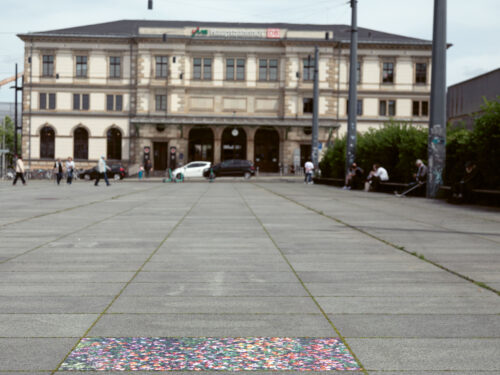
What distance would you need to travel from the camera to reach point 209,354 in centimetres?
375

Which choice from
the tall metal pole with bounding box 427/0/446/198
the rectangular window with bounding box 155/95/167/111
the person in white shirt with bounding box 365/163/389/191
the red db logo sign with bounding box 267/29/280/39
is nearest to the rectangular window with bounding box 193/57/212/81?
the rectangular window with bounding box 155/95/167/111

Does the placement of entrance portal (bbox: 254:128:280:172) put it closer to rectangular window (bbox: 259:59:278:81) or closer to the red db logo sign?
rectangular window (bbox: 259:59:278:81)

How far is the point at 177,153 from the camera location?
63656mm

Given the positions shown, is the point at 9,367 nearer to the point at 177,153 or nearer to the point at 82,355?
the point at 82,355

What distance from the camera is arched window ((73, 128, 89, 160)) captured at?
212 feet

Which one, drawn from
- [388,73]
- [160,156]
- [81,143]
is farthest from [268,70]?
[81,143]

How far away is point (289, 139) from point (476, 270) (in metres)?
57.7

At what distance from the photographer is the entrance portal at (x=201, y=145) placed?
65.2m

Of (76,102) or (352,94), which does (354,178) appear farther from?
(76,102)

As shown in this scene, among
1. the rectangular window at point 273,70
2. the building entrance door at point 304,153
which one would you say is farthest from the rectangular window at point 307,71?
the building entrance door at point 304,153

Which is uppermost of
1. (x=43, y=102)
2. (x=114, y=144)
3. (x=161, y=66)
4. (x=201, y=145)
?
(x=161, y=66)

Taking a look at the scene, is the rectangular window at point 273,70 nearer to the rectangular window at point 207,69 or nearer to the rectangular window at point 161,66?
the rectangular window at point 207,69

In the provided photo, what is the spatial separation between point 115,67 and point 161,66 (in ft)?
15.7

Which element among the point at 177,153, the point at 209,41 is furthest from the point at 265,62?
the point at 177,153
